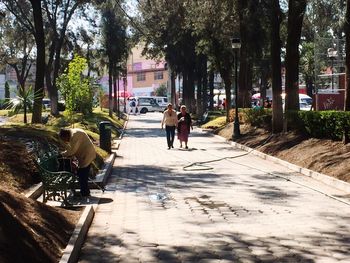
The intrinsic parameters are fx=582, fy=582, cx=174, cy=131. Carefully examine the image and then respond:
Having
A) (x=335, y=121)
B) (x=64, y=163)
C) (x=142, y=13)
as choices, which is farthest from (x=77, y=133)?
(x=142, y=13)

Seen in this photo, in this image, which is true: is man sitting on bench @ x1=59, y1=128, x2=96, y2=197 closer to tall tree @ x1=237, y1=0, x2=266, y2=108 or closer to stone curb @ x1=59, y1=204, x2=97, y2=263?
stone curb @ x1=59, y1=204, x2=97, y2=263

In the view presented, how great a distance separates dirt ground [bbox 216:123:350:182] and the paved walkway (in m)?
0.67

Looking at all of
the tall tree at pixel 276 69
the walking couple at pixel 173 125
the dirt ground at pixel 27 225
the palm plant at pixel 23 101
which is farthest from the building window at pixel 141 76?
the dirt ground at pixel 27 225

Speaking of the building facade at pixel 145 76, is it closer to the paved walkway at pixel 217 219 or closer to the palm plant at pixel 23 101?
the palm plant at pixel 23 101

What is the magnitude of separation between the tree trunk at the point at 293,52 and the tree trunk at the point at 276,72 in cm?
66

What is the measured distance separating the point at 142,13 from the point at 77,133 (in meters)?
38.0

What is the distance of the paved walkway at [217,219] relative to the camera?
7.07 meters

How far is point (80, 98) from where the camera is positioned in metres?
31.6

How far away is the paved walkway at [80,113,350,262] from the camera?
707 centimetres

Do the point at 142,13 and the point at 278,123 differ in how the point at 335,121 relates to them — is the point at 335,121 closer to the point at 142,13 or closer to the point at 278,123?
the point at 278,123

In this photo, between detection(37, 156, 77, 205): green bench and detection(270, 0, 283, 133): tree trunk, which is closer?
detection(37, 156, 77, 205): green bench

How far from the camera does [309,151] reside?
653 inches

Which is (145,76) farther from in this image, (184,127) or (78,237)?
(78,237)

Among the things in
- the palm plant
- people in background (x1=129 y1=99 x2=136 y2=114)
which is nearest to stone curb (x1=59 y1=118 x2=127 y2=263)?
the palm plant
